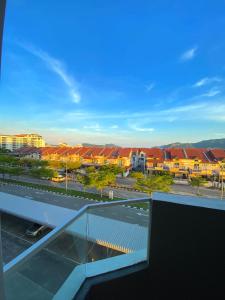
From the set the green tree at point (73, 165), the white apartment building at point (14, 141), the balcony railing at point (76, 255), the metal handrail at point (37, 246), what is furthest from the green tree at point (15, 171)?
the metal handrail at point (37, 246)

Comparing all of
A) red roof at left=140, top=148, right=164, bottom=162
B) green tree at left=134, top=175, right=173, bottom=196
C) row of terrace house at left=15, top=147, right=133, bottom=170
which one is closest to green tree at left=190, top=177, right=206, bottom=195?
green tree at left=134, top=175, right=173, bottom=196

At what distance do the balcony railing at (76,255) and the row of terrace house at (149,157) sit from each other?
195 inches

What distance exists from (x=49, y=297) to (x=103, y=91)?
18.2 feet

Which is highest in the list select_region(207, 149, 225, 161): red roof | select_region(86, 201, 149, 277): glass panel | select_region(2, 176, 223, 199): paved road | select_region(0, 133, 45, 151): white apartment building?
select_region(0, 133, 45, 151): white apartment building

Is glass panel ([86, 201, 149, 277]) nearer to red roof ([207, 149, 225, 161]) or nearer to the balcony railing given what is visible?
the balcony railing

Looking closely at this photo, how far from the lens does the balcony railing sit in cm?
77

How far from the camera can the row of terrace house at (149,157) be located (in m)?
7.82

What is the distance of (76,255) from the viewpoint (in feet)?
3.99

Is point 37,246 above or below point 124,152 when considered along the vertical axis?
below

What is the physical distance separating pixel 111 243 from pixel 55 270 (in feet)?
2.17

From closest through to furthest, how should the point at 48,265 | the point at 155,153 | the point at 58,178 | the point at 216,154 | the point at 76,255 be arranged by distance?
the point at 48,265, the point at 76,255, the point at 216,154, the point at 58,178, the point at 155,153

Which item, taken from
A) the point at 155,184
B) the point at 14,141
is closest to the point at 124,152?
the point at 155,184

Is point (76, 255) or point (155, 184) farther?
point (155, 184)

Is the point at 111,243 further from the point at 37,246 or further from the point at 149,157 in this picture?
the point at 149,157
